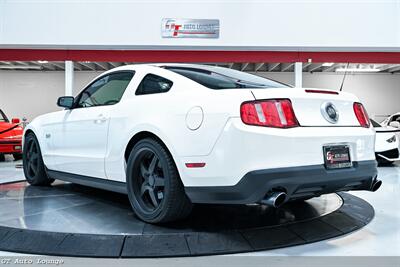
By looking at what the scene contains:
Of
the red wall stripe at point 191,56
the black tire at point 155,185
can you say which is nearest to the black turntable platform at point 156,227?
the black tire at point 155,185

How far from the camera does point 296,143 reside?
7.22 ft

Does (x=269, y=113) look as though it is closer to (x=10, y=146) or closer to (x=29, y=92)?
(x=10, y=146)

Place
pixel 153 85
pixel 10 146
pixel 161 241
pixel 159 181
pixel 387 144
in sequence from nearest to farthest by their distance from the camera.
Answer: pixel 161 241, pixel 159 181, pixel 153 85, pixel 387 144, pixel 10 146

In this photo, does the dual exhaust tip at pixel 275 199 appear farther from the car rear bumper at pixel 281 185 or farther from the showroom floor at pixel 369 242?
the showroom floor at pixel 369 242

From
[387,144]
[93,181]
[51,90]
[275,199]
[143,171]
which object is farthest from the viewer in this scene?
[51,90]

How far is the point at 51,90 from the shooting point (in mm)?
20297

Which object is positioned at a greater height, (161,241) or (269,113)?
(269,113)

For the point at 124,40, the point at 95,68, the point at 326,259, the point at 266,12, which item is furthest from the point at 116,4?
the point at 95,68

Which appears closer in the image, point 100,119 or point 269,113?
point 269,113

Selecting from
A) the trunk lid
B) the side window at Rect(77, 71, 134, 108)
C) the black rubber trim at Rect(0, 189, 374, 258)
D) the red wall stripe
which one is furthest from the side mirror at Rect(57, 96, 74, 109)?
the red wall stripe

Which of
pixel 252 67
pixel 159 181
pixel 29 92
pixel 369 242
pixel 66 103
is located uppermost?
pixel 252 67

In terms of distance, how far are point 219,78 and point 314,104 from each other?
671 millimetres

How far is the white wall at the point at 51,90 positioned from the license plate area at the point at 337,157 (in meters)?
18.5

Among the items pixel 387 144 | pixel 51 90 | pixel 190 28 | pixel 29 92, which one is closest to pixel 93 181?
pixel 387 144
